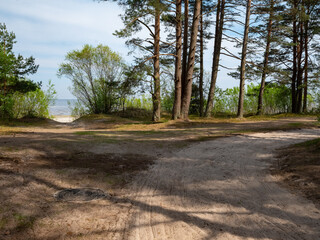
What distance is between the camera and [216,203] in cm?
368

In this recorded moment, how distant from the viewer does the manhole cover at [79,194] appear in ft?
12.2

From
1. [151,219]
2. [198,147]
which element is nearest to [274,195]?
[151,219]

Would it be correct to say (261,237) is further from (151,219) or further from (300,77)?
(300,77)

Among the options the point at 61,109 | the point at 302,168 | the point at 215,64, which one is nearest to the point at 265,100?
the point at 215,64

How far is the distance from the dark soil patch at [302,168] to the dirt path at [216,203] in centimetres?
25

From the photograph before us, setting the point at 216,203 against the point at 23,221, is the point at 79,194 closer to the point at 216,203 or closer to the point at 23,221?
the point at 23,221

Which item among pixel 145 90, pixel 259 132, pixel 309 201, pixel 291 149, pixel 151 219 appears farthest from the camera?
pixel 145 90

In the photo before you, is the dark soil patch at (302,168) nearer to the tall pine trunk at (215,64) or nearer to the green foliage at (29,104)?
the tall pine trunk at (215,64)

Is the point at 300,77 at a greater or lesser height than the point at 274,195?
greater

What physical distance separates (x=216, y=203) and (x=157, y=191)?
3.22 ft

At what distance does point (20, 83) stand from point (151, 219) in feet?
49.0

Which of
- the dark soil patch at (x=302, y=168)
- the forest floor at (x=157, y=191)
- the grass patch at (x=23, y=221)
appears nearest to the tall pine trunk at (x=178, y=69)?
the forest floor at (x=157, y=191)

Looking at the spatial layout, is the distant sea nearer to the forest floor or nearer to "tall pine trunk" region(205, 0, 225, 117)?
"tall pine trunk" region(205, 0, 225, 117)

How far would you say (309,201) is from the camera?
3.71 metres
